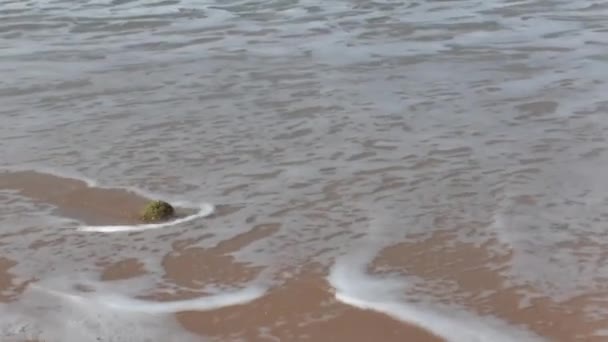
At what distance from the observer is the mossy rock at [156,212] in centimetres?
459

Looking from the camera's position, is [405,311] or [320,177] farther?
[320,177]

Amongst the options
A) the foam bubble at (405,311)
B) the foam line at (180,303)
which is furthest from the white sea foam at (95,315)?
the foam bubble at (405,311)

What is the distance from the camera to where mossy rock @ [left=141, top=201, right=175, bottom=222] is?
4.59 meters

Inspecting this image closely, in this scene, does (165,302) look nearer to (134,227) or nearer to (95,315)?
(95,315)

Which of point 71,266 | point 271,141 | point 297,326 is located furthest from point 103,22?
point 297,326

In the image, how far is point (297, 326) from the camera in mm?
3580

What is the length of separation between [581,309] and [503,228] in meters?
0.82

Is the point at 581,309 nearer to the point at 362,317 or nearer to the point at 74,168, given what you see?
the point at 362,317

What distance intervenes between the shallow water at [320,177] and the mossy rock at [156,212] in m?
0.15

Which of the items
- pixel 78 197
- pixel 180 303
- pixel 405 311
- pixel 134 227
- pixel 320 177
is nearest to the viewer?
pixel 405 311

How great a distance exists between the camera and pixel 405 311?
144 inches

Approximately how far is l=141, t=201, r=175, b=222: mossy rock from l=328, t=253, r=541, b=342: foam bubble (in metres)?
0.92

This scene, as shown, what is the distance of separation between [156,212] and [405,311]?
4.62 ft

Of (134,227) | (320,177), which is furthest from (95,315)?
(320,177)
